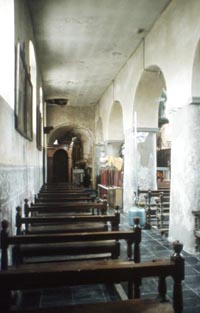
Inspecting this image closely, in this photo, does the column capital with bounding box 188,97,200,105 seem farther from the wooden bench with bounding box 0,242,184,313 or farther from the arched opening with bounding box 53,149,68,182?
the arched opening with bounding box 53,149,68,182

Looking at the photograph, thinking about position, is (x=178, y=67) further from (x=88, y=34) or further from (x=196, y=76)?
(x=88, y=34)

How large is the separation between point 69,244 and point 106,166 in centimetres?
945

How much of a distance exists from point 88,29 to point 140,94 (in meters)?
2.29

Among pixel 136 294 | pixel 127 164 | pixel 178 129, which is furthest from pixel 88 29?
pixel 136 294

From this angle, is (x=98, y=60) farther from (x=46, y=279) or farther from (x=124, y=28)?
(x=46, y=279)

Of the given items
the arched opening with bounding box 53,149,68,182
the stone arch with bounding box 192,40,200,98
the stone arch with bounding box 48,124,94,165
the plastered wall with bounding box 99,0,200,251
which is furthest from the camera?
the stone arch with bounding box 48,124,94,165

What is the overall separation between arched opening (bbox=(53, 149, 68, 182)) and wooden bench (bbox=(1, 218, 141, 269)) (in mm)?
14016

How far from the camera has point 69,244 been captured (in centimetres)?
351

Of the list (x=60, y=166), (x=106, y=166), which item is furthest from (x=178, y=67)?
(x=60, y=166)

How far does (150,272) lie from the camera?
1.73m

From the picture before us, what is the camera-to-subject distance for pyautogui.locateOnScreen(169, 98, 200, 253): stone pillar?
5.43m

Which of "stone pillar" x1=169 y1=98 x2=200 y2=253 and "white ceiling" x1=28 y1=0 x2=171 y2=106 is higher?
"white ceiling" x1=28 y1=0 x2=171 y2=106

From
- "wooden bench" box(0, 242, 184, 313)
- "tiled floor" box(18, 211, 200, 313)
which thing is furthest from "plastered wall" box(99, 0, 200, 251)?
"wooden bench" box(0, 242, 184, 313)

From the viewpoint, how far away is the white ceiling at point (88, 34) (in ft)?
20.8
